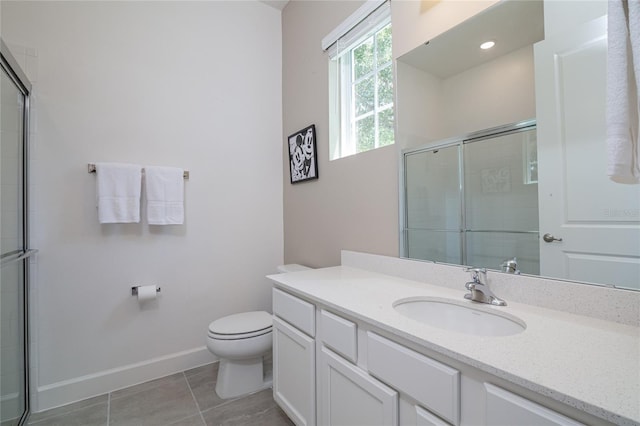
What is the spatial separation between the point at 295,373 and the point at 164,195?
1425 millimetres

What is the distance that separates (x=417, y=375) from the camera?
78cm

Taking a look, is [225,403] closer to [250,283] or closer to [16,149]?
[250,283]

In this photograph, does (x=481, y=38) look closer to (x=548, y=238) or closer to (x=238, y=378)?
(x=548, y=238)

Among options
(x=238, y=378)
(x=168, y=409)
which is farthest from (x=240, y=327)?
(x=168, y=409)

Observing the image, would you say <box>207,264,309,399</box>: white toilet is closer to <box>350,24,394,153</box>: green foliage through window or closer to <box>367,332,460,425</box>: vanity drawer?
<box>367,332,460,425</box>: vanity drawer

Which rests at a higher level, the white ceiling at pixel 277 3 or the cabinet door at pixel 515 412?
the white ceiling at pixel 277 3

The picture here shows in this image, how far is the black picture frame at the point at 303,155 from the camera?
6.97ft

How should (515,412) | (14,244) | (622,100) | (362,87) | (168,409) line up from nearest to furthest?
1. (515,412)
2. (622,100)
3. (14,244)
4. (168,409)
5. (362,87)

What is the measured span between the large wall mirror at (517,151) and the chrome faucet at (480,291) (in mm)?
116

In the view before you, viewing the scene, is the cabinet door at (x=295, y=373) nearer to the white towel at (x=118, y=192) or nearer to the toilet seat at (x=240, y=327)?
the toilet seat at (x=240, y=327)

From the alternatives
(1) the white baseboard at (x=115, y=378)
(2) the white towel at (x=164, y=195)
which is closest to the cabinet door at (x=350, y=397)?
(1) the white baseboard at (x=115, y=378)

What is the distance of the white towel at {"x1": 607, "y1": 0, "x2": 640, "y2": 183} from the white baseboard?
246cm

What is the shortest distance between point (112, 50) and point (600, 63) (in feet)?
8.35

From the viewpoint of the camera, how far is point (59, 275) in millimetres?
1707
